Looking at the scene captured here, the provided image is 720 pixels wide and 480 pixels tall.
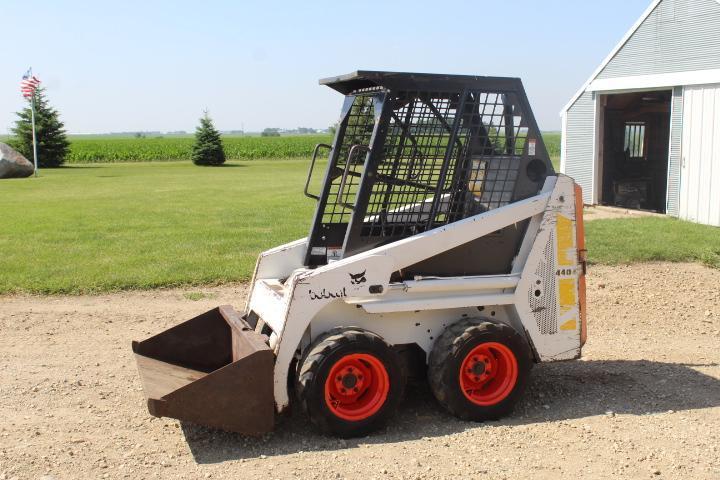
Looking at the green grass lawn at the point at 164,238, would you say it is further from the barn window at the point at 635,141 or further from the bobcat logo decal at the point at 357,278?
the bobcat logo decal at the point at 357,278

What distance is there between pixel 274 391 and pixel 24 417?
1.85 metres

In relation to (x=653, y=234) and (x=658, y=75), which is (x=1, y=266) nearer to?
(x=653, y=234)

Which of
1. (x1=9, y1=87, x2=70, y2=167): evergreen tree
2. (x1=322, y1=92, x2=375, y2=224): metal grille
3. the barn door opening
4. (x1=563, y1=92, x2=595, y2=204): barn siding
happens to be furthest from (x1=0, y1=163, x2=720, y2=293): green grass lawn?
(x1=9, y1=87, x2=70, y2=167): evergreen tree

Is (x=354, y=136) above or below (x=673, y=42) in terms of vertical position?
below

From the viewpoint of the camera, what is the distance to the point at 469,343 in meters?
5.21

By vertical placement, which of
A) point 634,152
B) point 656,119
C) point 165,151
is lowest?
point 165,151

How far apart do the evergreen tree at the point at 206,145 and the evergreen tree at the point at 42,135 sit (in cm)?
720

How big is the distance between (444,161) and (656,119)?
51.1 feet

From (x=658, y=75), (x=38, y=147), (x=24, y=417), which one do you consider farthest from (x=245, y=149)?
(x=24, y=417)

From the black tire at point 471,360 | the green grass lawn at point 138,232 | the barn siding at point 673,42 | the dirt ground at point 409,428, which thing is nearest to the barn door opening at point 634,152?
the barn siding at point 673,42

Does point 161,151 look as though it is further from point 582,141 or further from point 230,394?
point 230,394

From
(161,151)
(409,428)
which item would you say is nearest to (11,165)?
(161,151)

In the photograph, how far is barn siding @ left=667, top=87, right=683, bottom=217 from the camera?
16203mm

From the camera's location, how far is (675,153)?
53.6 feet
